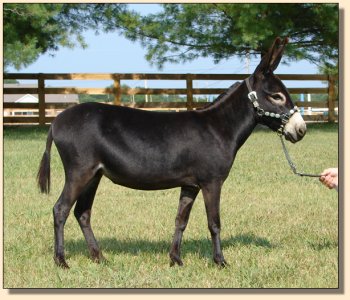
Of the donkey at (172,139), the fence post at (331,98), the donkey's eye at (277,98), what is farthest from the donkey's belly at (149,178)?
the fence post at (331,98)

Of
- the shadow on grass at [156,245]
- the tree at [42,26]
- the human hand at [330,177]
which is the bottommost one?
the shadow on grass at [156,245]

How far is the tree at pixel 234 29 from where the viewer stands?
62.5ft

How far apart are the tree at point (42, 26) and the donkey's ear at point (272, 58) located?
38.5ft

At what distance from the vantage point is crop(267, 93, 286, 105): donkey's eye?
5.05 m

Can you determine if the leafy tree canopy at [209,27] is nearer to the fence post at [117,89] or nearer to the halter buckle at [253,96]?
the fence post at [117,89]

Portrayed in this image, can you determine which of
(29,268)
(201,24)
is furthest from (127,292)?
(201,24)

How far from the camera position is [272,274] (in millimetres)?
4891

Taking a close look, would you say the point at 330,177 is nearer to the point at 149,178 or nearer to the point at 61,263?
the point at 149,178

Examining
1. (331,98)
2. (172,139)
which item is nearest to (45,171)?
(172,139)

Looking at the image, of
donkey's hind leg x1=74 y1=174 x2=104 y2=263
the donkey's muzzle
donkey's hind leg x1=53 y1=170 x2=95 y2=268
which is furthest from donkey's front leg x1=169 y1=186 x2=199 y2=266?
the donkey's muzzle

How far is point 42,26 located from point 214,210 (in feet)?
47.0

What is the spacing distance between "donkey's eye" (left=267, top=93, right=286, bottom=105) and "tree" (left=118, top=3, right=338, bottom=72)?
548 inches

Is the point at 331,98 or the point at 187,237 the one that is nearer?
the point at 187,237

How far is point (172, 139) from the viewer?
5.02m
